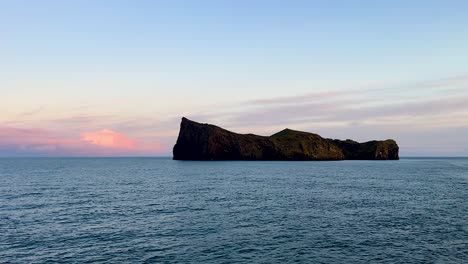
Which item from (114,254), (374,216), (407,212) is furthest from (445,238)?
(114,254)

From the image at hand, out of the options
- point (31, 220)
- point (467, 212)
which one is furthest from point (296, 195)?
point (31, 220)

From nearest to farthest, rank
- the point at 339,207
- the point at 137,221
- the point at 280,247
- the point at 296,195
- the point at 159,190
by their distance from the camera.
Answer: the point at 280,247 < the point at 137,221 < the point at 339,207 < the point at 296,195 < the point at 159,190

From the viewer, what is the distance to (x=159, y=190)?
94875mm

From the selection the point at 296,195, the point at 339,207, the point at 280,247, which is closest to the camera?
the point at 280,247

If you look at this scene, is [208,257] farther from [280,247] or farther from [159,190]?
[159,190]

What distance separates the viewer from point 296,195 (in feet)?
274

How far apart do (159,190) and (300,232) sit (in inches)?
2162

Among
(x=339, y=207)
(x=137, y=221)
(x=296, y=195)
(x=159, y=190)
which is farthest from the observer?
(x=159, y=190)

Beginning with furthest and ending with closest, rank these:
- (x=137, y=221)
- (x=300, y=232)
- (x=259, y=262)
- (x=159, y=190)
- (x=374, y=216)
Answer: (x=159, y=190)
(x=374, y=216)
(x=137, y=221)
(x=300, y=232)
(x=259, y=262)

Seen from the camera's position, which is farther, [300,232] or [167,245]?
[300,232]

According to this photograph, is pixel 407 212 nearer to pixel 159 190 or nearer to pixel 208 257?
pixel 208 257

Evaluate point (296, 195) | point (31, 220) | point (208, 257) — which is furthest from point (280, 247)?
point (296, 195)

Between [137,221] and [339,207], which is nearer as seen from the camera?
[137,221]

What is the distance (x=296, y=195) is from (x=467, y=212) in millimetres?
33097
